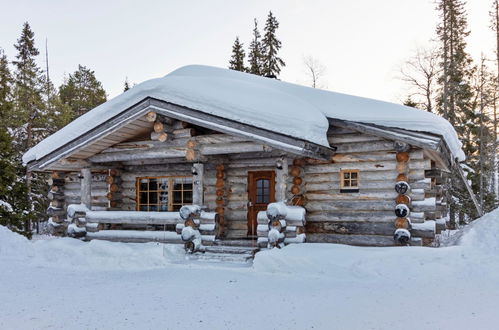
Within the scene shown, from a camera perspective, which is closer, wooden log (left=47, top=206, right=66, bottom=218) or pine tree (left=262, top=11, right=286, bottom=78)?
wooden log (left=47, top=206, right=66, bottom=218)

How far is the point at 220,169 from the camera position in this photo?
12195 mm

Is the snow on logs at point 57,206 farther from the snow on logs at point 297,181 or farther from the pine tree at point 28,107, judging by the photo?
the pine tree at point 28,107

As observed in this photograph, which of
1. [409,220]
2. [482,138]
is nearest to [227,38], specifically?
[482,138]

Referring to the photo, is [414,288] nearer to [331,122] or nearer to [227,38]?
[331,122]

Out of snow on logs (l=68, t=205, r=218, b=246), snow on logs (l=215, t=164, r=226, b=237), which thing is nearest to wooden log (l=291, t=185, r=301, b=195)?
snow on logs (l=68, t=205, r=218, b=246)

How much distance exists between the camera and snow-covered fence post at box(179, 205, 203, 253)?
10756mm

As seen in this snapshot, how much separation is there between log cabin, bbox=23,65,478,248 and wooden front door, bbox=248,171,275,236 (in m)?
0.03

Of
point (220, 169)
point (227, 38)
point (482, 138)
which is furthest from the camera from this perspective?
→ point (227, 38)

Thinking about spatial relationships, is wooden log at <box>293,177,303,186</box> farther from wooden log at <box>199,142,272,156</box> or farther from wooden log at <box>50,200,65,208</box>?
wooden log at <box>50,200,65,208</box>

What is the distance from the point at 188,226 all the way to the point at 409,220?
228 inches

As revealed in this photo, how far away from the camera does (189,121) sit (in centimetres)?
1077

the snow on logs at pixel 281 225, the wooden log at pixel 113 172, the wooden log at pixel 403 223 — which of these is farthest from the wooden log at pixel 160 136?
the wooden log at pixel 403 223

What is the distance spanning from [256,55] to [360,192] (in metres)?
24.2

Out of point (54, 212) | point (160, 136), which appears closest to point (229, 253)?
point (160, 136)
